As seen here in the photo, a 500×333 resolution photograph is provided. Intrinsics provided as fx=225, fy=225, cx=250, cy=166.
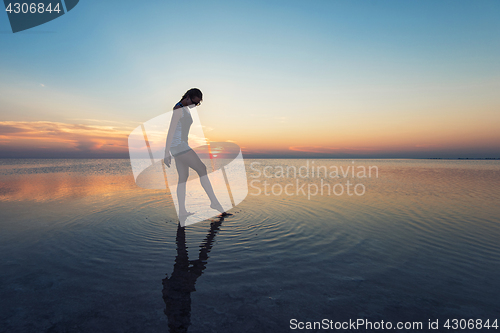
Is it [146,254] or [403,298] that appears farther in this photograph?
[146,254]

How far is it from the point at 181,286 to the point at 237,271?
82 centimetres

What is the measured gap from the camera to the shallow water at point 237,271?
7.87 feet

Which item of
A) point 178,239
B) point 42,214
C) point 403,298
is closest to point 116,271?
point 178,239

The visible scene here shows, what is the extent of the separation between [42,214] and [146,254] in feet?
15.9

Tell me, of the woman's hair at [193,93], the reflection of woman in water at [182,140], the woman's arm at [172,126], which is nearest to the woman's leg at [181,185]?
the reflection of woman in water at [182,140]

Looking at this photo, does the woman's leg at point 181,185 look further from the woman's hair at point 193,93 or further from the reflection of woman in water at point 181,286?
the reflection of woman in water at point 181,286

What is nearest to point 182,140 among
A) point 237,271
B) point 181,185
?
point 181,185

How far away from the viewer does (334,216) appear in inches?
270

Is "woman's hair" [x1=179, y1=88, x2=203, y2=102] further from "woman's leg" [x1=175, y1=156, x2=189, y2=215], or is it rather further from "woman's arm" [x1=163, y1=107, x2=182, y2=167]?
"woman's leg" [x1=175, y1=156, x2=189, y2=215]

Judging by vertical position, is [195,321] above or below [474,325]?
above

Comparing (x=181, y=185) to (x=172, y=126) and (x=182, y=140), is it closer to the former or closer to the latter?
(x=182, y=140)

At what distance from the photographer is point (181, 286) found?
289 cm

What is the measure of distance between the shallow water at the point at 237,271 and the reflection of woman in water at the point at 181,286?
0.05ft

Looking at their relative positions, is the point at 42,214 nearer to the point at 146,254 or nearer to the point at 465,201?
the point at 146,254
